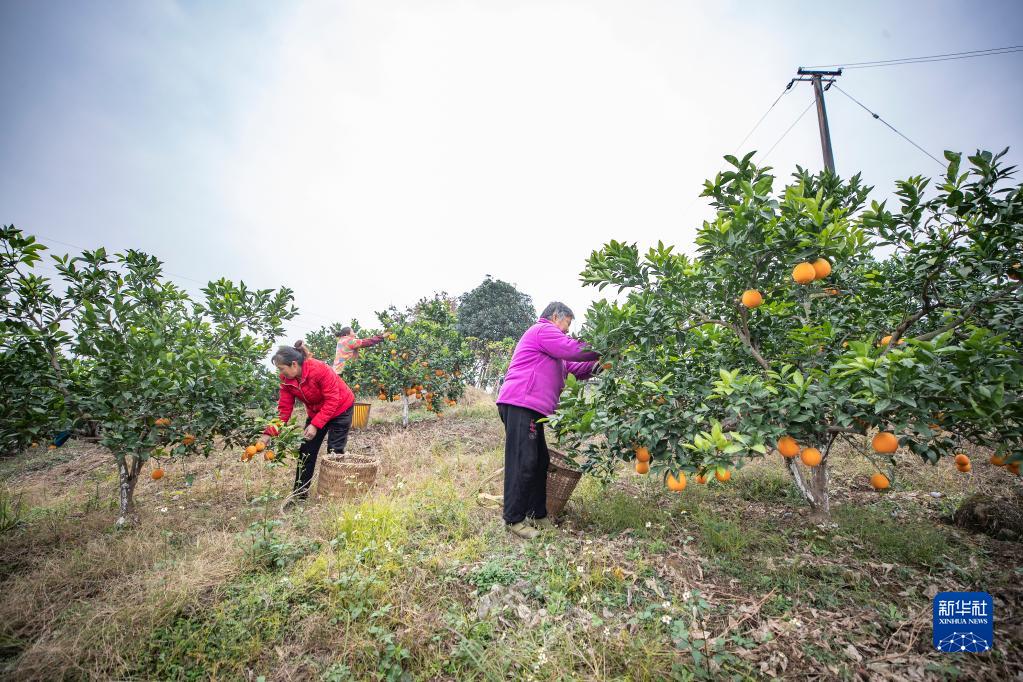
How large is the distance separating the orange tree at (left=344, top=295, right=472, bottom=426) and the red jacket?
381cm

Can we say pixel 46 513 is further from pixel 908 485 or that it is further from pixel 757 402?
pixel 908 485

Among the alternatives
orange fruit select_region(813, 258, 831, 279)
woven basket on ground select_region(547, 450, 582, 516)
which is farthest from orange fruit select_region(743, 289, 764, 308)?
woven basket on ground select_region(547, 450, 582, 516)

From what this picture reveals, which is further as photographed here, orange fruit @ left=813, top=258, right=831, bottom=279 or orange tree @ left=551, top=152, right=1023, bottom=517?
orange fruit @ left=813, top=258, right=831, bottom=279

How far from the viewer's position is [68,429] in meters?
3.26

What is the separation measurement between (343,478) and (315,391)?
1034 millimetres

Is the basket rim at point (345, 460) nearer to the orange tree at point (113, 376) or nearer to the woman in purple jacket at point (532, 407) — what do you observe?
the orange tree at point (113, 376)

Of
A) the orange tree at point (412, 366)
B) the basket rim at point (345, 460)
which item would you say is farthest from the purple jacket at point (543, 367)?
the orange tree at point (412, 366)

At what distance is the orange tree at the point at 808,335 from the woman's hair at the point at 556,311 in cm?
48

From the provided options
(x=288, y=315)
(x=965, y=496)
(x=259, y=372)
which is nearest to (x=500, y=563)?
(x=259, y=372)

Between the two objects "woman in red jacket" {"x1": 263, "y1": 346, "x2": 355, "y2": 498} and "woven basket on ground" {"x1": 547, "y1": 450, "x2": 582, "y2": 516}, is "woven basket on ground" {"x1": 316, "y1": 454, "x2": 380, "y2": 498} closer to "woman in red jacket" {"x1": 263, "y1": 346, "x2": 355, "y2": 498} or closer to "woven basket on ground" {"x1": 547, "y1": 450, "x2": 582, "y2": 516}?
"woman in red jacket" {"x1": 263, "y1": 346, "x2": 355, "y2": 498}

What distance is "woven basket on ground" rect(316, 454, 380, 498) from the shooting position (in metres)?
3.98

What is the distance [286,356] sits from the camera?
13.8ft

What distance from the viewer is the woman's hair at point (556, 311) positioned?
3645 mm

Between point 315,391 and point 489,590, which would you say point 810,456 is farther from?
point 315,391
